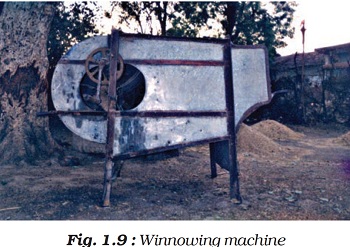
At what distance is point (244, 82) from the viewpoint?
370cm

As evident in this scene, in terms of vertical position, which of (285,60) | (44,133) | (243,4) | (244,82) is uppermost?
(243,4)

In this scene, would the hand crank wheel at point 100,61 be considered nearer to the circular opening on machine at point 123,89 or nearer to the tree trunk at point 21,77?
the circular opening on machine at point 123,89

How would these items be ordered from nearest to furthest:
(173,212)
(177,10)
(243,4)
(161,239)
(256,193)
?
1. (161,239)
2. (173,212)
3. (256,193)
4. (243,4)
5. (177,10)

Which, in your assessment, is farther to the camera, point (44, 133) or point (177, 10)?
point (177, 10)

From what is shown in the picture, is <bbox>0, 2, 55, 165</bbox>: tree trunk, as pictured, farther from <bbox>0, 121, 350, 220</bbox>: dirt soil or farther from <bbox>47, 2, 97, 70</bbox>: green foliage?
<bbox>47, 2, 97, 70</bbox>: green foliage

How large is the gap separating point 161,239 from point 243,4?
15727 mm

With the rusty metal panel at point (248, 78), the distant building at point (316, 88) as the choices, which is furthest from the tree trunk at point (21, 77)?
the distant building at point (316, 88)

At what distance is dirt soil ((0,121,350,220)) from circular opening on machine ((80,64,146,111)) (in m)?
1.25

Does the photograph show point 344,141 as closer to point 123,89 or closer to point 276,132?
point 276,132

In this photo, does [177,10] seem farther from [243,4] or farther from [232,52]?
[232,52]

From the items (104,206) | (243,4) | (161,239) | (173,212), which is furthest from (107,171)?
(243,4)

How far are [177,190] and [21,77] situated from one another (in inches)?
145

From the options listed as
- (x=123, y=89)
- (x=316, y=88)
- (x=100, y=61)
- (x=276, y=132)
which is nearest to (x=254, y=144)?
(x=276, y=132)

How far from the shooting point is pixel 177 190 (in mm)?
4211
